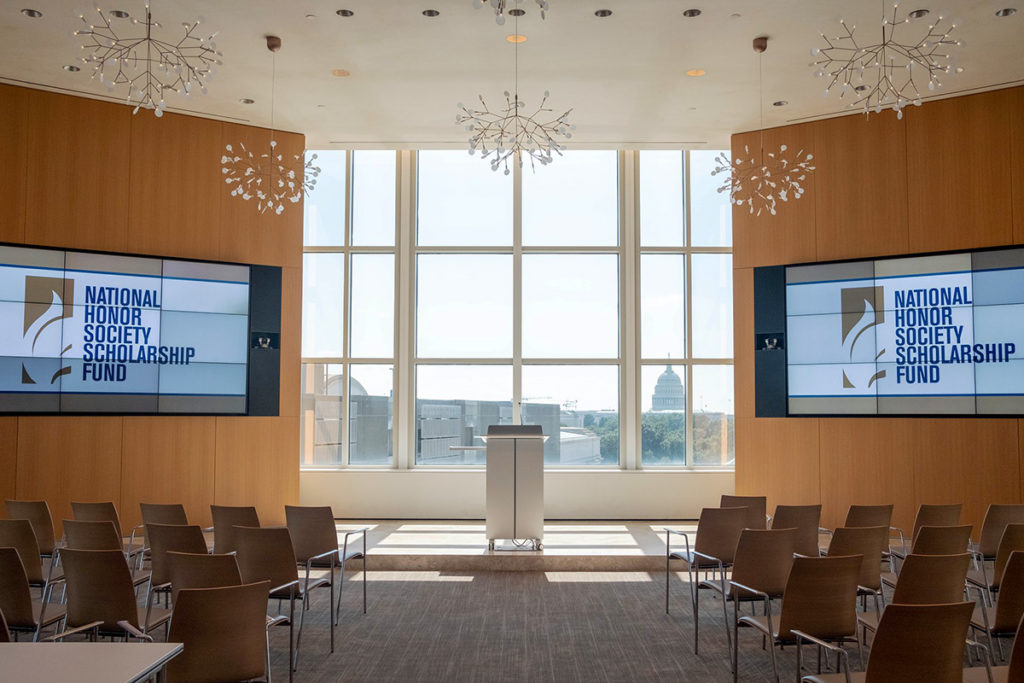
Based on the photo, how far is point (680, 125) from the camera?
977cm

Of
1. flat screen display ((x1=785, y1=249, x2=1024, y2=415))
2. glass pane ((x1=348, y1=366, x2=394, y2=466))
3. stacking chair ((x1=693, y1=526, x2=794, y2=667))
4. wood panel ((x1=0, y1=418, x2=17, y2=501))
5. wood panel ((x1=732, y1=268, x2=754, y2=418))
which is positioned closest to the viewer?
stacking chair ((x1=693, y1=526, x2=794, y2=667))

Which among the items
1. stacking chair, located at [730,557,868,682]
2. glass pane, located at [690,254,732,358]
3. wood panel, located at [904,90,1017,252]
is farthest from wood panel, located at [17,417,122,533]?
wood panel, located at [904,90,1017,252]

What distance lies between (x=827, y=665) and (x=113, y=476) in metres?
7.38

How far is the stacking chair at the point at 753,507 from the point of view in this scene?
20.8ft

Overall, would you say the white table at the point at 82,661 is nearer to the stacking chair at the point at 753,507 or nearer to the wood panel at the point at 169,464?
the stacking chair at the point at 753,507

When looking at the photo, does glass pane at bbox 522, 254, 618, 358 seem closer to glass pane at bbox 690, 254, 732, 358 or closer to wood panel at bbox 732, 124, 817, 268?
glass pane at bbox 690, 254, 732, 358

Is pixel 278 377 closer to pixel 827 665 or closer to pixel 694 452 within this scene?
pixel 694 452

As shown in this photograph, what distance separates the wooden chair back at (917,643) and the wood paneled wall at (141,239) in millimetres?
7882

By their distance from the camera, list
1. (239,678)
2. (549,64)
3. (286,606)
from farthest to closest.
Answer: (549,64)
(286,606)
(239,678)

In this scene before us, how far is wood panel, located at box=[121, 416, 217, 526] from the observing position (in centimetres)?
873

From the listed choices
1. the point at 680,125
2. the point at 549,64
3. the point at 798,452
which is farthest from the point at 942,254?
the point at 549,64

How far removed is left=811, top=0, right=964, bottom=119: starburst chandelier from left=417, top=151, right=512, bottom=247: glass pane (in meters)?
4.76

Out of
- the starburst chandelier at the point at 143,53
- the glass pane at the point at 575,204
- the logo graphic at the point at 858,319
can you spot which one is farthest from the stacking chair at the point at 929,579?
the glass pane at the point at 575,204

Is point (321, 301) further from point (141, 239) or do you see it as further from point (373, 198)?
point (141, 239)
